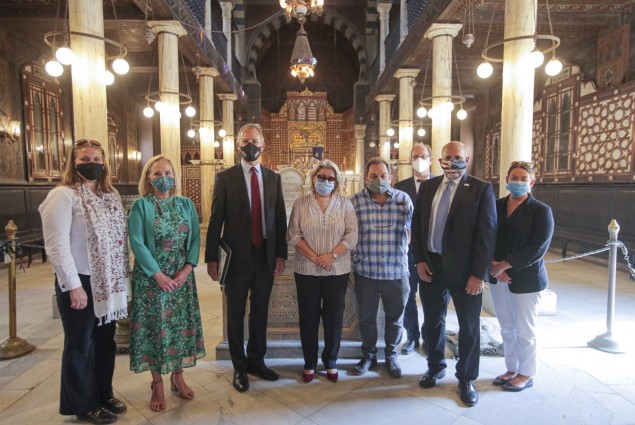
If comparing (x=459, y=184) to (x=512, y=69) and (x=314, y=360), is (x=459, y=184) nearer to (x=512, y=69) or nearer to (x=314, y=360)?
(x=314, y=360)

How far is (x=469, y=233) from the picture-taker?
9.16ft

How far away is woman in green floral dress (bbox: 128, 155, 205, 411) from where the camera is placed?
2582 mm

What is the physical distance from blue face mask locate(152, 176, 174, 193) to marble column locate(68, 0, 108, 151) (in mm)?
2513

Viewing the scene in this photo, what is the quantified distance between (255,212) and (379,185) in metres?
1.03

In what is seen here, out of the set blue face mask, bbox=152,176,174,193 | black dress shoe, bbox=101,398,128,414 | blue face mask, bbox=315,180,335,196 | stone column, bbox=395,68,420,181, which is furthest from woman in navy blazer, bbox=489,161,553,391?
stone column, bbox=395,68,420,181

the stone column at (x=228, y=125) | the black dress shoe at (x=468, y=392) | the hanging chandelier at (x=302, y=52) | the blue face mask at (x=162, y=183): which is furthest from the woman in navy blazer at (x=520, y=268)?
the stone column at (x=228, y=125)

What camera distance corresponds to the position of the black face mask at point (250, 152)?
2.97 meters

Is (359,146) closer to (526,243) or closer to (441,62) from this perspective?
(441,62)

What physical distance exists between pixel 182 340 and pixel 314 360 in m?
1.09

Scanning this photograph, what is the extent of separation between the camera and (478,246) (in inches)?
109

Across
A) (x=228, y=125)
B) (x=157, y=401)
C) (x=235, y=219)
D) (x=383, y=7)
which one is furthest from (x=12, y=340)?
(x=383, y=7)

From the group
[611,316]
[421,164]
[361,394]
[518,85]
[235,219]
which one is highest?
[518,85]

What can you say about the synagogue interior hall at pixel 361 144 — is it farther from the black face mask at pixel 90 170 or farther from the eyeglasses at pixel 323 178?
the black face mask at pixel 90 170

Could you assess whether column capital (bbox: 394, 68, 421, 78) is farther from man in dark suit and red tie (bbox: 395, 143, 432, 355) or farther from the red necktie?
the red necktie
